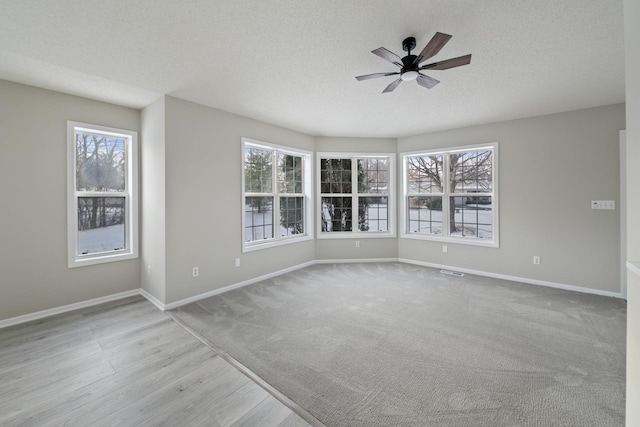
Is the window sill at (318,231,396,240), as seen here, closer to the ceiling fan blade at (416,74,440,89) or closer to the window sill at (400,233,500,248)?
the window sill at (400,233,500,248)

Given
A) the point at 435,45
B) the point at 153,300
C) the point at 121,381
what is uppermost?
the point at 435,45

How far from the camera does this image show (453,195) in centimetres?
495

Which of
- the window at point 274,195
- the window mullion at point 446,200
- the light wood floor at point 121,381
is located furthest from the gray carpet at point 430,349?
the window mullion at point 446,200

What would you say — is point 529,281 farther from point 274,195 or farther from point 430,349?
point 274,195

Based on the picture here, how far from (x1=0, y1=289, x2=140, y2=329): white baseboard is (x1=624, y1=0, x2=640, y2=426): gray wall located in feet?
15.6

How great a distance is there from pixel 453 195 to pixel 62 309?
6.04 metres

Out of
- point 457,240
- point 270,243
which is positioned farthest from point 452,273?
point 270,243

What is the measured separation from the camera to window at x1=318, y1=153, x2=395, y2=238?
545cm

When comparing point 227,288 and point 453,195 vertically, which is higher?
point 453,195

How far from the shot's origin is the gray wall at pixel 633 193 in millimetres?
1195

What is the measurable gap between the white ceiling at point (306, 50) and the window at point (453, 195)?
1.28m

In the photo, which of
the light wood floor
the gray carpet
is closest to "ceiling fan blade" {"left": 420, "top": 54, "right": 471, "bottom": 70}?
the gray carpet

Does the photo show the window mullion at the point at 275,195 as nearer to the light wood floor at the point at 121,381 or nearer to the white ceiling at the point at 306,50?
the white ceiling at the point at 306,50

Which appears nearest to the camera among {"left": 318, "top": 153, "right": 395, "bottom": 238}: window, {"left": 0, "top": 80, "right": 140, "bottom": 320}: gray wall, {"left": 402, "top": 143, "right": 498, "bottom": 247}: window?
{"left": 0, "top": 80, "right": 140, "bottom": 320}: gray wall
